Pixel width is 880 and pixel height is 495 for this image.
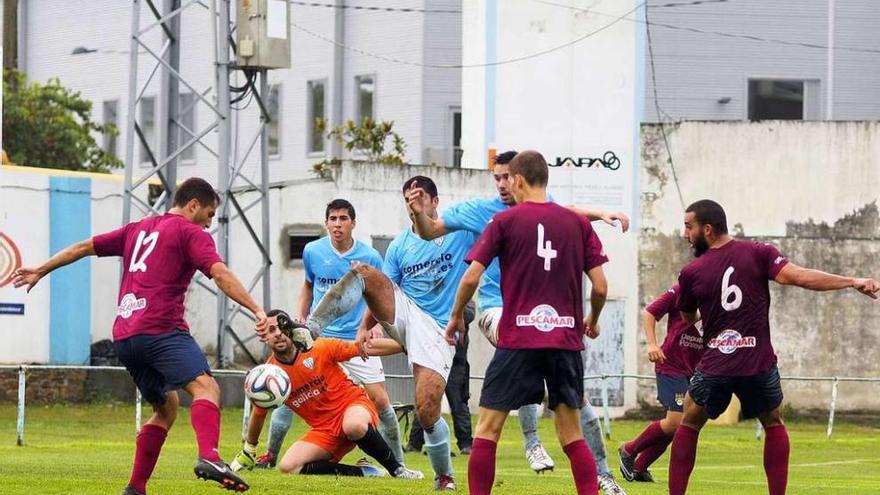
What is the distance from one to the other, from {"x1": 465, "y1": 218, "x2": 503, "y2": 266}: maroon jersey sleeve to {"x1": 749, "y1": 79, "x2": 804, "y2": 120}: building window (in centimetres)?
3406

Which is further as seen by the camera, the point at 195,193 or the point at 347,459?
the point at 347,459

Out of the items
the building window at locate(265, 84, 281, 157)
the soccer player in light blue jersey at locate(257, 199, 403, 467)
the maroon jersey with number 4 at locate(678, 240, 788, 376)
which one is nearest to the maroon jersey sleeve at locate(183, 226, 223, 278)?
the maroon jersey with number 4 at locate(678, 240, 788, 376)

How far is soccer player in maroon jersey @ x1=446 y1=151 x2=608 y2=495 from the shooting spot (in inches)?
411

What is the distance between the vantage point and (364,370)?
1598 cm

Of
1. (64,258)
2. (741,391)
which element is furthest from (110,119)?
(741,391)

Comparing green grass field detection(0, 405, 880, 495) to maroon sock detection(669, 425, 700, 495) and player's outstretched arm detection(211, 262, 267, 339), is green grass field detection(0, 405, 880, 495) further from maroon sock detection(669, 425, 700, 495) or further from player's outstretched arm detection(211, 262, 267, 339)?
player's outstretched arm detection(211, 262, 267, 339)

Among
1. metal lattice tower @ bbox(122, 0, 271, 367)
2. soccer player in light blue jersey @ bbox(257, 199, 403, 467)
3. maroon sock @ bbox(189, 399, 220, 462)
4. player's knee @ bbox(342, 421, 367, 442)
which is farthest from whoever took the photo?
metal lattice tower @ bbox(122, 0, 271, 367)

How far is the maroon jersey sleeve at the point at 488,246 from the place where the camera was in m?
10.4

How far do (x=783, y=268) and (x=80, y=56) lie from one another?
42525 millimetres

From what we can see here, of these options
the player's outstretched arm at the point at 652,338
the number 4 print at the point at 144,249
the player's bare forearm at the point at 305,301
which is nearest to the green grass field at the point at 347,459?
the player's outstretched arm at the point at 652,338

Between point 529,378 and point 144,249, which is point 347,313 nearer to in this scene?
point 144,249

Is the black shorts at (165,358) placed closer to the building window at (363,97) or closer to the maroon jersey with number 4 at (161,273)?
the maroon jersey with number 4 at (161,273)

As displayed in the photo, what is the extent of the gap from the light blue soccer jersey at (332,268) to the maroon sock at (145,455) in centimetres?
486

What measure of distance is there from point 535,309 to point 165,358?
7.68 ft
